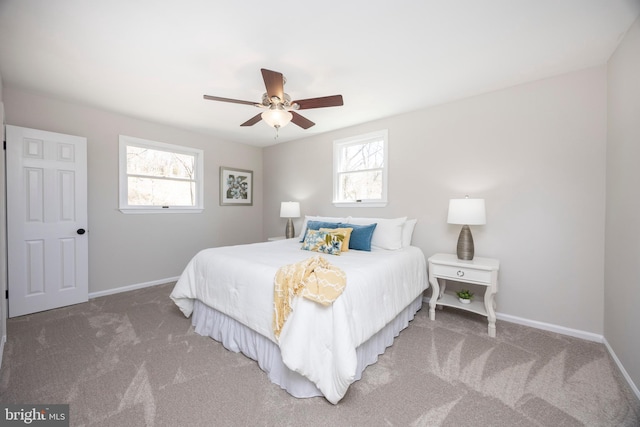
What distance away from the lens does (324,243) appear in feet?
9.14

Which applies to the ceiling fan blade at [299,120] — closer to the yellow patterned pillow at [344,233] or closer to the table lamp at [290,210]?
the yellow patterned pillow at [344,233]

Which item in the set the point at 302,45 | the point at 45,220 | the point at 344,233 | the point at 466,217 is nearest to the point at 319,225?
the point at 344,233

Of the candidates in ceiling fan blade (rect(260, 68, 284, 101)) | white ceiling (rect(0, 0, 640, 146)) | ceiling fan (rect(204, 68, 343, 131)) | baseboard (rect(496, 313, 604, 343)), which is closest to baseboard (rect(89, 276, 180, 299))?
white ceiling (rect(0, 0, 640, 146))

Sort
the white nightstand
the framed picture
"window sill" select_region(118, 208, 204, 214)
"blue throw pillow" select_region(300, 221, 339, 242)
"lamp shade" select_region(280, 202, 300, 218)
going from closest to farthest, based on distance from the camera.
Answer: the white nightstand < "blue throw pillow" select_region(300, 221, 339, 242) < "window sill" select_region(118, 208, 204, 214) < "lamp shade" select_region(280, 202, 300, 218) < the framed picture

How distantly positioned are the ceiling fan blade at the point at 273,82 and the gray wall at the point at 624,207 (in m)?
2.47

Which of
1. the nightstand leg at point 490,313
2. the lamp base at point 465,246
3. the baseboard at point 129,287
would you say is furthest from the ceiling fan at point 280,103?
the baseboard at point 129,287

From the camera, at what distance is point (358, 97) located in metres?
2.88

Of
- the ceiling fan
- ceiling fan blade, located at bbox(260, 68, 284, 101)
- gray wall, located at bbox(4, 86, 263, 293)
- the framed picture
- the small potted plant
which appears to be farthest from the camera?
the framed picture

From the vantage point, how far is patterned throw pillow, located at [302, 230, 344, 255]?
8.94ft

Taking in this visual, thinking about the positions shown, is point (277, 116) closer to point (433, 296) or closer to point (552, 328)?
point (433, 296)

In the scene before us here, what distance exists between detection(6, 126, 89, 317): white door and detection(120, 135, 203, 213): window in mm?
527

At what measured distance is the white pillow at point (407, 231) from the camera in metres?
3.07

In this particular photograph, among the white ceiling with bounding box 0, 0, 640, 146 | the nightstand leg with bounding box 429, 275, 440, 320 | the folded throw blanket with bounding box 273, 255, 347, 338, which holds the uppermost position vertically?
the white ceiling with bounding box 0, 0, 640, 146

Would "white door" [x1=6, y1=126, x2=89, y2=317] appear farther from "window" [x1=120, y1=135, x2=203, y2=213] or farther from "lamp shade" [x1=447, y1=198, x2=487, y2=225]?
"lamp shade" [x1=447, y1=198, x2=487, y2=225]
